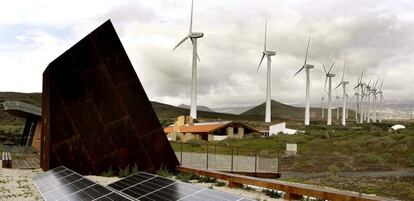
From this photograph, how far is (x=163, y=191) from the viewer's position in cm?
1145

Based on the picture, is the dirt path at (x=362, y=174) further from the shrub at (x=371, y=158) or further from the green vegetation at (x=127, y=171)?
the green vegetation at (x=127, y=171)

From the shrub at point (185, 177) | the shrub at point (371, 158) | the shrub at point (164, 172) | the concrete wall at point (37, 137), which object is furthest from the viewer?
the concrete wall at point (37, 137)

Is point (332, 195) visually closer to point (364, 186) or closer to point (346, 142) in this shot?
point (364, 186)

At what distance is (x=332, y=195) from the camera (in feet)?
41.6

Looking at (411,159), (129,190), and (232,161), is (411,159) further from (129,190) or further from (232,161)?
(129,190)

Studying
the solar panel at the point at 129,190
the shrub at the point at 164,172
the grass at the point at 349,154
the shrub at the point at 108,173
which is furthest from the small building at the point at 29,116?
Result: the solar panel at the point at 129,190

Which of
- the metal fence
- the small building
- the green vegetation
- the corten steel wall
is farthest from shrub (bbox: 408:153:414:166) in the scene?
the small building

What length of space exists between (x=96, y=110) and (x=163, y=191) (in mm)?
8640

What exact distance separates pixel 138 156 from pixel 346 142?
37397 millimetres

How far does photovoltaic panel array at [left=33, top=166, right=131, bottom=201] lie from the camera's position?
33.4 ft

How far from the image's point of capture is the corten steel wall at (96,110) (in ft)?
61.7

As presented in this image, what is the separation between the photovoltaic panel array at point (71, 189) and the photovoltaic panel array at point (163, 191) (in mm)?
915

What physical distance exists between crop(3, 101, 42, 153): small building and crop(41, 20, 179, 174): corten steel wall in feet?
65.8

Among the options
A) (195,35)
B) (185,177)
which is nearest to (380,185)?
(185,177)
